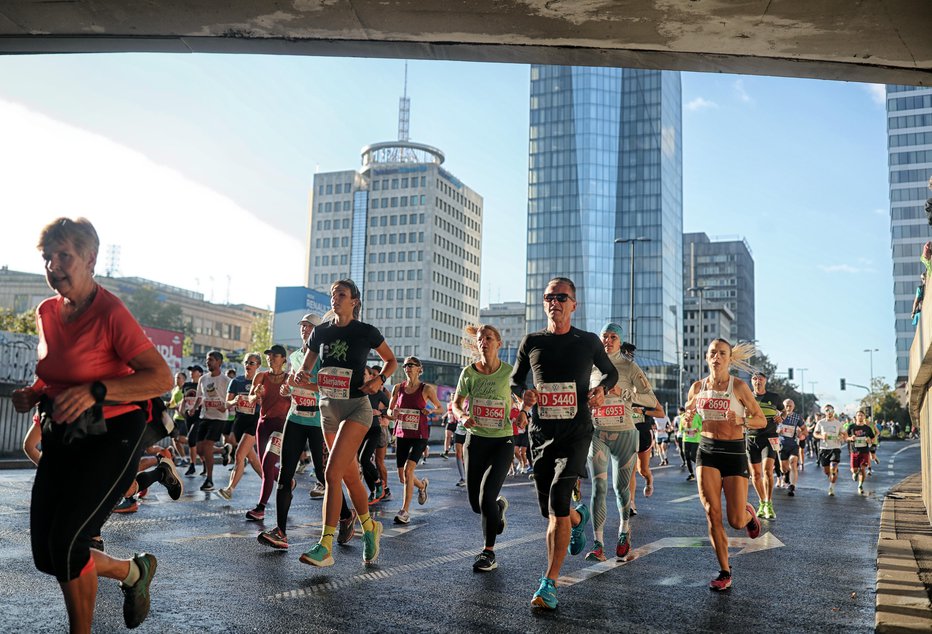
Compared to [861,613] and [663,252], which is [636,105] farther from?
[861,613]

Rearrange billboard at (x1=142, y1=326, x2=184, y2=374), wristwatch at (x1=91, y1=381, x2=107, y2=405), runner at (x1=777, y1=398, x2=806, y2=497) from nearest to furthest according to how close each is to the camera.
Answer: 1. wristwatch at (x1=91, y1=381, x2=107, y2=405)
2. runner at (x1=777, y1=398, x2=806, y2=497)
3. billboard at (x1=142, y1=326, x2=184, y2=374)

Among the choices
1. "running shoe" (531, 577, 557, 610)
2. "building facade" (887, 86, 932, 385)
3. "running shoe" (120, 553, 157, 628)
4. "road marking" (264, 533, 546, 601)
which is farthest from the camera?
"building facade" (887, 86, 932, 385)

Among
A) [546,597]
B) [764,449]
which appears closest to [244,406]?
[546,597]

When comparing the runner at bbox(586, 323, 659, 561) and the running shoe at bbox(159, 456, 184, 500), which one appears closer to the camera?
the running shoe at bbox(159, 456, 184, 500)

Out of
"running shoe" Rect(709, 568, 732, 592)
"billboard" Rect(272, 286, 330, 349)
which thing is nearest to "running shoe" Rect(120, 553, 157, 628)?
"running shoe" Rect(709, 568, 732, 592)

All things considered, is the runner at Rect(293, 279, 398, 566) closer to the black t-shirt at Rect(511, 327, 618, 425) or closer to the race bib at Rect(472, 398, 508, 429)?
the race bib at Rect(472, 398, 508, 429)

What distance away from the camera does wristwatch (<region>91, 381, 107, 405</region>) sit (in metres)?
3.58

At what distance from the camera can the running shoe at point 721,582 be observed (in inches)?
242

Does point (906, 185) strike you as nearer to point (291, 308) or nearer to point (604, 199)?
point (604, 199)

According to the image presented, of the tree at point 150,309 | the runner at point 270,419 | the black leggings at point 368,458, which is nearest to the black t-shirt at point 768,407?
the black leggings at point 368,458

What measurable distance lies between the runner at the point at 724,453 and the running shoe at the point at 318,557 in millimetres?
2810

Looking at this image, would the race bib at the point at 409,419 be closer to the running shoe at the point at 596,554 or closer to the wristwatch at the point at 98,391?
the running shoe at the point at 596,554

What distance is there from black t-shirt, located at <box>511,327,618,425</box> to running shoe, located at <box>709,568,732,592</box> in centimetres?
149

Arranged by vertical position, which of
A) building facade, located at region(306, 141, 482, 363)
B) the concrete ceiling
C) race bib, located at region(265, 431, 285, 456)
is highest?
building facade, located at region(306, 141, 482, 363)
